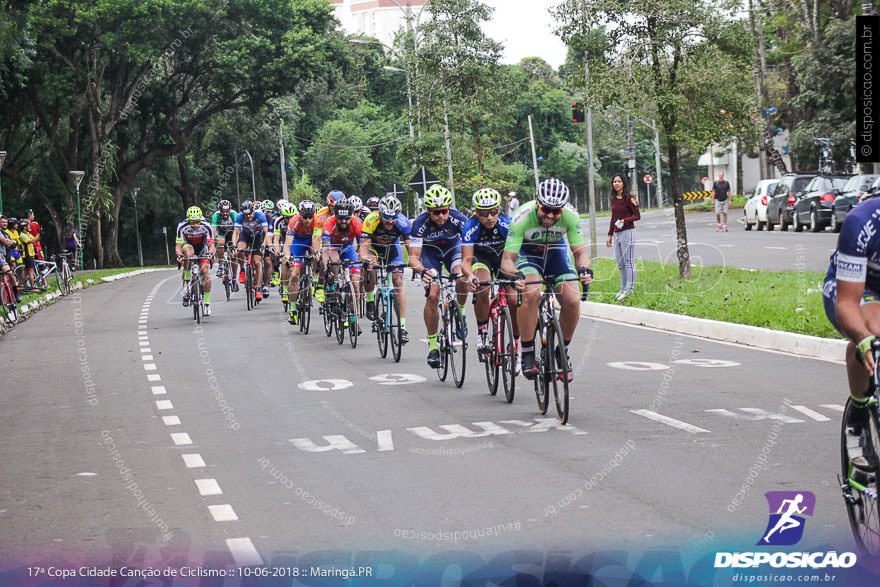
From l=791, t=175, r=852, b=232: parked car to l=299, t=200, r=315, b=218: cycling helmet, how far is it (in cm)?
2159

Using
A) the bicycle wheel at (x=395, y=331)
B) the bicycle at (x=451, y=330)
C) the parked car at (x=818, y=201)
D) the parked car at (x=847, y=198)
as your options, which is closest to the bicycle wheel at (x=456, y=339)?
the bicycle at (x=451, y=330)

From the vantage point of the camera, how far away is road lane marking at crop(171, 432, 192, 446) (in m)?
9.83

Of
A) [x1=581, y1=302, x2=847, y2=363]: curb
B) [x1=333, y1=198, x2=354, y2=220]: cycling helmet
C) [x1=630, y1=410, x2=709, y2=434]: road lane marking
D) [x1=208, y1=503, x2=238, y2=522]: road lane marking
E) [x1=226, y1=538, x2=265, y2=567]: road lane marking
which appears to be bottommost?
[x1=581, y1=302, x2=847, y2=363]: curb

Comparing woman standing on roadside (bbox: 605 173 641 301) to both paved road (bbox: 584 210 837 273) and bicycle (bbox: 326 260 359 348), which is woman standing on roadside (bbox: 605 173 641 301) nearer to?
paved road (bbox: 584 210 837 273)

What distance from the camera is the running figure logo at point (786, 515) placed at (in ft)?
20.0

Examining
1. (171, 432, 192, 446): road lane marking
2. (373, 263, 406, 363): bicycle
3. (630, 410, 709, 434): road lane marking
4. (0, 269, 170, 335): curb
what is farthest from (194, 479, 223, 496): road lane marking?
(0, 269, 170, 335): curb

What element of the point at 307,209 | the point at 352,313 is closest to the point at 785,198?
the point at 307,209

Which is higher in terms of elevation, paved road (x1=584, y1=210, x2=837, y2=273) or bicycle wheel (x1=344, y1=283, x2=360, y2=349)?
bicycle wheel (x1=344, y1=283, x2=360, y2=349)

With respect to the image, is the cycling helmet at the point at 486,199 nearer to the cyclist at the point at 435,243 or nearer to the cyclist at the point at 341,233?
the cyclist at the point at 435,243

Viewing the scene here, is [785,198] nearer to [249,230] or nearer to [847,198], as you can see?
[847,198]

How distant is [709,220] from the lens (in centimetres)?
5488

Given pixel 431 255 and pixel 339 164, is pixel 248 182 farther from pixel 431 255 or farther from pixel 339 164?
pixel 431 255

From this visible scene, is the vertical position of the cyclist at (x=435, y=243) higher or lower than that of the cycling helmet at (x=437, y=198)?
lower

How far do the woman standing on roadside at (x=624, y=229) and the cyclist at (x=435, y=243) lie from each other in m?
7.41
